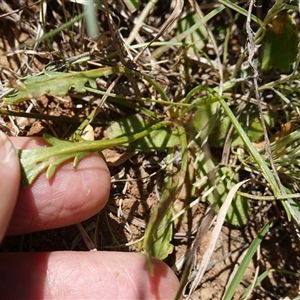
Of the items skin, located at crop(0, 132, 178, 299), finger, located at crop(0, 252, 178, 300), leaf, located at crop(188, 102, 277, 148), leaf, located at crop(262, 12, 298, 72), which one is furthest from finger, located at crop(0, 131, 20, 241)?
leaf, located at crop(262, 12, 298, 72)

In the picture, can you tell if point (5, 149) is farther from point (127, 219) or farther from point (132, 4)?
point (132, 4)

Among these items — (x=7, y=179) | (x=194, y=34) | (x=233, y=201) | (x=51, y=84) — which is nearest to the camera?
(x=7, y=179)

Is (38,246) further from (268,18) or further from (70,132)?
(268,18)

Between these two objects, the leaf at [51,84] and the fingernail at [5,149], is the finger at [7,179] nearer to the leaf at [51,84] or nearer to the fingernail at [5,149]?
the fingernail at [5,149]

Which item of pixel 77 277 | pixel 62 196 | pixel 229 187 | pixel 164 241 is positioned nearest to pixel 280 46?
pixel 229 187

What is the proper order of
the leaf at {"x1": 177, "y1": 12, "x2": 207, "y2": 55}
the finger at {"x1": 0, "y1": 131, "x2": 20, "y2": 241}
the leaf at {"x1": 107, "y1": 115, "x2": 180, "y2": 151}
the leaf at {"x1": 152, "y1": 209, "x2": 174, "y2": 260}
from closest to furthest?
the finger at {"x1": 0, "y1": 131, "x2": 20, "y2": 241}, the leaf at {"x1": 152, "y1": 209, "x2": 174, "y2": 260}, the leaf at {"x1": 107, "y1": 115, "x2": 180, "y2": 151}, the leaf at {"x1": 177, "y1": 12, "x2": 207, "y2": 55}

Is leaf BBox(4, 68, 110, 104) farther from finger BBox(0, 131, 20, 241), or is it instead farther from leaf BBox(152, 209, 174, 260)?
leaf BBox(152, 209, 174, 260)
